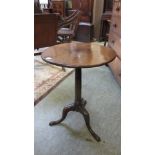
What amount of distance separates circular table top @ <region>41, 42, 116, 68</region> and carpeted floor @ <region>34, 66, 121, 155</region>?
0.69 meters

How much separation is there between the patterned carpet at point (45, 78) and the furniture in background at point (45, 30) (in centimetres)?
41

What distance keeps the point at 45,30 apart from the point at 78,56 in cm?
161

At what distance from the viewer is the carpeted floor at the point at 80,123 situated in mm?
1536

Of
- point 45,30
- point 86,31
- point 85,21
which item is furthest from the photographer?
point 85,21

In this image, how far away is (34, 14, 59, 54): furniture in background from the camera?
284cm

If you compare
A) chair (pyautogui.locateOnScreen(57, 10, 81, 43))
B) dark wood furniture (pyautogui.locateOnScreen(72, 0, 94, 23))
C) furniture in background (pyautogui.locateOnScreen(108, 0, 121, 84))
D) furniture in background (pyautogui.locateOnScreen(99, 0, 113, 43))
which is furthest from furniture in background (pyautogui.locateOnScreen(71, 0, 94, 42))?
furniture in background (pyautogui.locateOnScreen(108, 0, 121, 84))

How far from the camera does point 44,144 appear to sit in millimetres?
1567

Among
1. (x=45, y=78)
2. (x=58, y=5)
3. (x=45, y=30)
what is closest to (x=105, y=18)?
(x=58, y=5)

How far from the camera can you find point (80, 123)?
1857 millimetres

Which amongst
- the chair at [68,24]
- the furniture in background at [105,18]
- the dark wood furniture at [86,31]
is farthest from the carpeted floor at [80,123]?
the furniture in background at [105,18]

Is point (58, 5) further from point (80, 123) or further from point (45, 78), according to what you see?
point (80, 123)

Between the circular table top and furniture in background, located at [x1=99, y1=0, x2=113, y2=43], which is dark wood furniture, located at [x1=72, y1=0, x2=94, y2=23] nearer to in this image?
furniture in background, located at [x1=99, y1=0, x2=113, y2=43]
